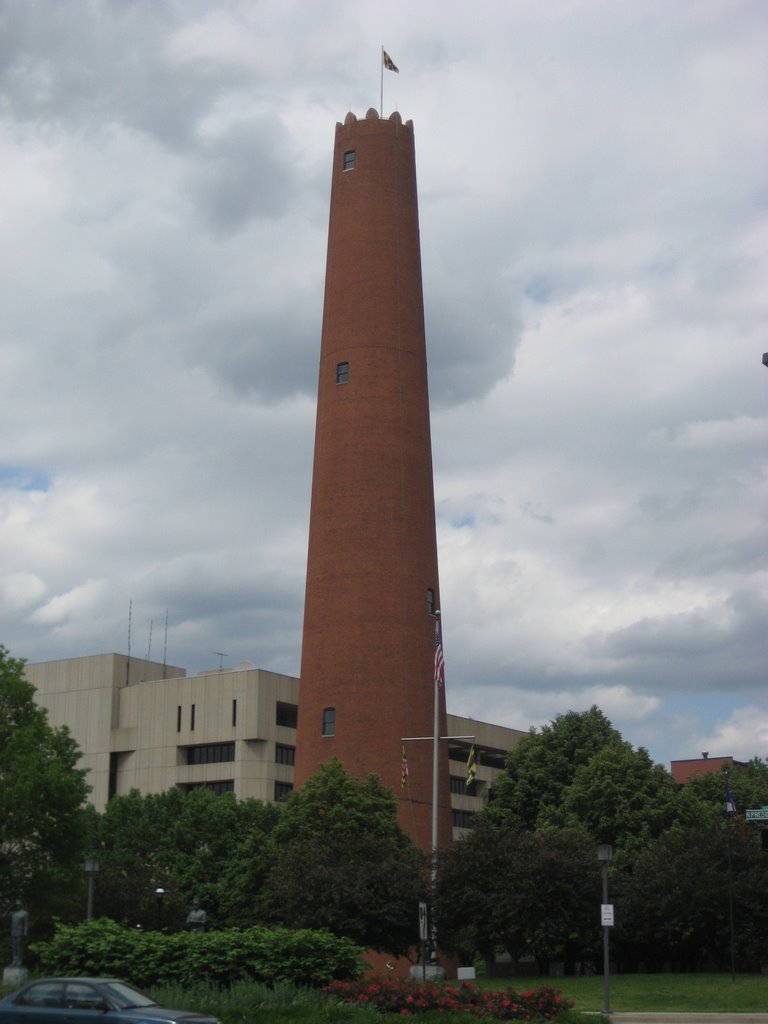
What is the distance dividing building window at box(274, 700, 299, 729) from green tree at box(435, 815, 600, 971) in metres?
34.0

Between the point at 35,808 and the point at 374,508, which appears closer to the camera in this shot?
the point at 35,808

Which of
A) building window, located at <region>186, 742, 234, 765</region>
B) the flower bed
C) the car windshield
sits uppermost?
building window, located at <region>186, 742, 234, 765</region>

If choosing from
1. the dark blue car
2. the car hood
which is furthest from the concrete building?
the car hood

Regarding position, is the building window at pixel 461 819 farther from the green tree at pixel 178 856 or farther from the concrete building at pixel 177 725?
the green tree at pixel 178 856

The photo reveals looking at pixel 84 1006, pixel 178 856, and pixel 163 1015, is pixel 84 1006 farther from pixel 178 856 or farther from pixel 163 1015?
pixel 178 856

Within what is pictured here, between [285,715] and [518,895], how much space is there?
124 ft

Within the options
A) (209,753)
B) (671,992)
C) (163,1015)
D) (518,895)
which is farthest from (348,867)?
(209,753)

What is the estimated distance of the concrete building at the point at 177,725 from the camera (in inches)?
2943

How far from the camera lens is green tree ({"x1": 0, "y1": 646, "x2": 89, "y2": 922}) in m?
41.0

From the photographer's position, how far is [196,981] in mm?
26109

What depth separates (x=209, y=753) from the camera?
7662 cm

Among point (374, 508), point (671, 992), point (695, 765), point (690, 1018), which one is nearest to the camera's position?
point (690, 1018)

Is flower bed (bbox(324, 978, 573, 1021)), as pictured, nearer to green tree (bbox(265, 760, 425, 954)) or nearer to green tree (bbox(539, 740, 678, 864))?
green tree (bbox(265, 760, 425, 954))

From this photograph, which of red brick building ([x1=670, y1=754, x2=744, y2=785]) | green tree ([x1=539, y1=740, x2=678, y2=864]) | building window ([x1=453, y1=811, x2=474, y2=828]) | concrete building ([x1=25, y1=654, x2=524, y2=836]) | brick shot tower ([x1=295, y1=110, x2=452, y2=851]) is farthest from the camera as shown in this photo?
red brick building ([x1=670, y1=754, x2=744, y2=785])
